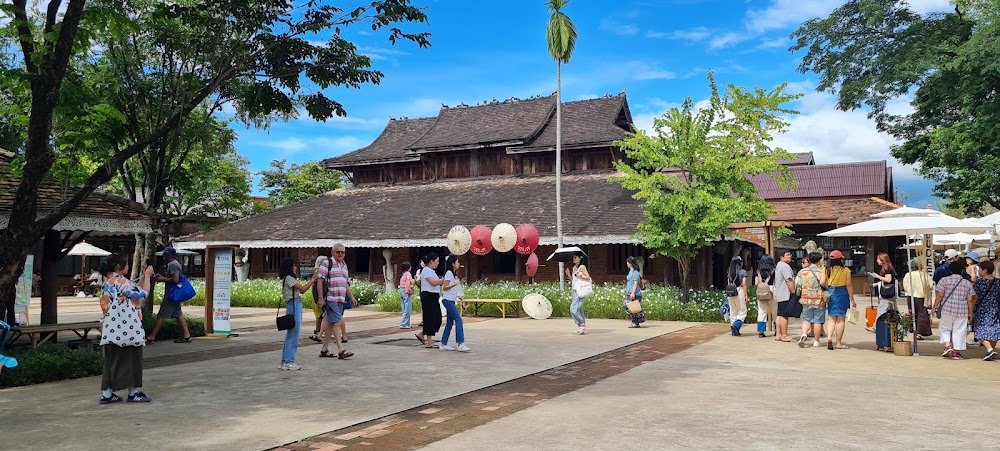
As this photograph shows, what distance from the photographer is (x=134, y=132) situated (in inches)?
602

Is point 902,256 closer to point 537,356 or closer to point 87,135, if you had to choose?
point 537,356

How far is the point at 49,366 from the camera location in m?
8.66

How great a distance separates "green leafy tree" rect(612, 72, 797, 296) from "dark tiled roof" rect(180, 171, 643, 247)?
7.80 ft

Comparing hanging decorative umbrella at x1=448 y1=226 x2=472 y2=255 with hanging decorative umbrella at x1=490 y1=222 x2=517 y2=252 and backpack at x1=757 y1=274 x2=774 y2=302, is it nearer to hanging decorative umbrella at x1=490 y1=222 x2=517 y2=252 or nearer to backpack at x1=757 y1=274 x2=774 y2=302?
hanging decorative umbrella at x1=490 y1=222 x2=517 y2=252

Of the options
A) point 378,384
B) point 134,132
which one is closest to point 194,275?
point 134,132

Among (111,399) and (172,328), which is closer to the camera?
(111,399)

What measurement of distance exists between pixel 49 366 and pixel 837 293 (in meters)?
11.6

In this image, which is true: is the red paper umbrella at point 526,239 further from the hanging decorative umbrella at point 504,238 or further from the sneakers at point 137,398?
the sneakers at point 137,398

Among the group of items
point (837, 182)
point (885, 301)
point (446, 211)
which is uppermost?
point (837, 182)

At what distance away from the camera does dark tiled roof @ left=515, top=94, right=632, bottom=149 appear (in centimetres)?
2714

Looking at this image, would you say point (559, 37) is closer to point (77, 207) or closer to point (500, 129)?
point (500, 129)

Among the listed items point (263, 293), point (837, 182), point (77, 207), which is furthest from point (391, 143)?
point (837, 182)

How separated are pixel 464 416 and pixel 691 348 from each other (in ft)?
21.5

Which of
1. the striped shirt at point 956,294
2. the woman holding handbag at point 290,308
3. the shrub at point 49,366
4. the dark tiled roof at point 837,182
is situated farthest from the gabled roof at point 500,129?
the shrub at point 49,366
